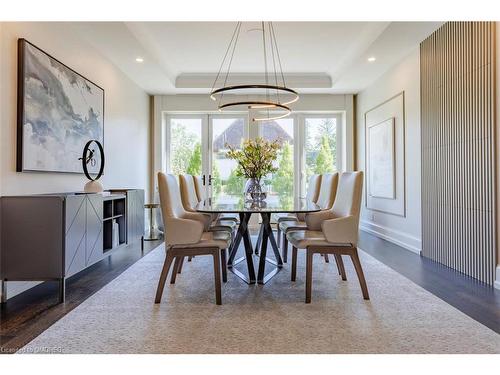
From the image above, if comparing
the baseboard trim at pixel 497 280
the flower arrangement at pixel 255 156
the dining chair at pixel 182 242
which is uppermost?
the flower arrangement at pixel 255 156

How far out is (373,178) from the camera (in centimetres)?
573

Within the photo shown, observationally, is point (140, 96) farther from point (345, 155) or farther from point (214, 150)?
point (345, 155)

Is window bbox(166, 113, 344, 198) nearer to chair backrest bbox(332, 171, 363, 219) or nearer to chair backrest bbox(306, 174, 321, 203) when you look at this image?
chair backrest bbox(306, 174, 321, 203)

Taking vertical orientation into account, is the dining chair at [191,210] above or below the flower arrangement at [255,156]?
below

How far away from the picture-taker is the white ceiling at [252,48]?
Result: 3926mm

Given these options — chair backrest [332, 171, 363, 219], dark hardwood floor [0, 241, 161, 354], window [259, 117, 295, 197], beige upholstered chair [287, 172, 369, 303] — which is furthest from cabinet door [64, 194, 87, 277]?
window [259, 117, 295, 197]

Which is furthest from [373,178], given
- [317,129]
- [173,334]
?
[173,334]

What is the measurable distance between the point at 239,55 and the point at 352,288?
3.65m

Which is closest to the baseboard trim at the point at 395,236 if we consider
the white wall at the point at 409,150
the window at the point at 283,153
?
the white wall at the point at 409,150

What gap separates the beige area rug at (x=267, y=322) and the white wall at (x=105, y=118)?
1.03 meters

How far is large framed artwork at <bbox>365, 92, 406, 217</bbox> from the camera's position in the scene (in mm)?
4758

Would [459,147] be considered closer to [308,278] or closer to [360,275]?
[360,275]

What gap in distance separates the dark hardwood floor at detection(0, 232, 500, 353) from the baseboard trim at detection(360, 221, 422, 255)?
7.8 inches

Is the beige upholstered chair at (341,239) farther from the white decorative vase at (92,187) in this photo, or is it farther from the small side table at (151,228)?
the small side table at (151,228)
